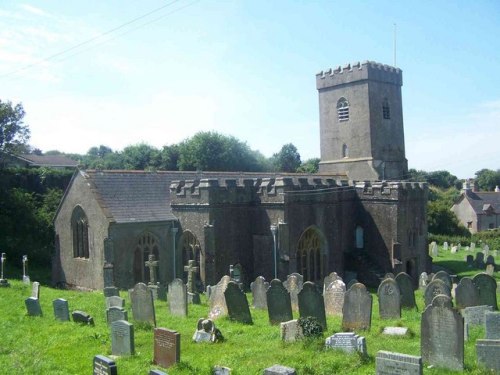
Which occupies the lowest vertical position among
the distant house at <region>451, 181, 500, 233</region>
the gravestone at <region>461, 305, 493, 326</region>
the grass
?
the grass

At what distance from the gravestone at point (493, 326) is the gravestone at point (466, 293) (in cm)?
427

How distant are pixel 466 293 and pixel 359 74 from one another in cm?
2009

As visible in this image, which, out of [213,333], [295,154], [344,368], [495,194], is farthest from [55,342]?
[295,154]

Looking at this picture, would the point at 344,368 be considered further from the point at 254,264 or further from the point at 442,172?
the point at 442,172

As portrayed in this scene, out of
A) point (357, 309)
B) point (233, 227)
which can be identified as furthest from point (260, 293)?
point (233, 227)

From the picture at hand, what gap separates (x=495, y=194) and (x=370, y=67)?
38924 mm

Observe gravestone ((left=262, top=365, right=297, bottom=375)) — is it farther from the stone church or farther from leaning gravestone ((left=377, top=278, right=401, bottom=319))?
the stone church

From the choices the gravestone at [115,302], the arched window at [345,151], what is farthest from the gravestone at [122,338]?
the arched window at [345,151]

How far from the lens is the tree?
3559 centimetres

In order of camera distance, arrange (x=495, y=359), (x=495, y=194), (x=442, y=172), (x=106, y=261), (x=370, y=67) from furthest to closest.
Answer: (x=442, y=172) < (x=495, y=194) < (x=370, y=67) < (x=106, y=261) < (x=495, y=359)

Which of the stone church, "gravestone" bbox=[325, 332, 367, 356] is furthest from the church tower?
"gravestone" bbox=[325, 332, 367, 356]

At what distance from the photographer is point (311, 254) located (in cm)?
2478

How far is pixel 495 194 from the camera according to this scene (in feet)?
208

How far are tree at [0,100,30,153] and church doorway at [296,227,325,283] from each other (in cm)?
2254
